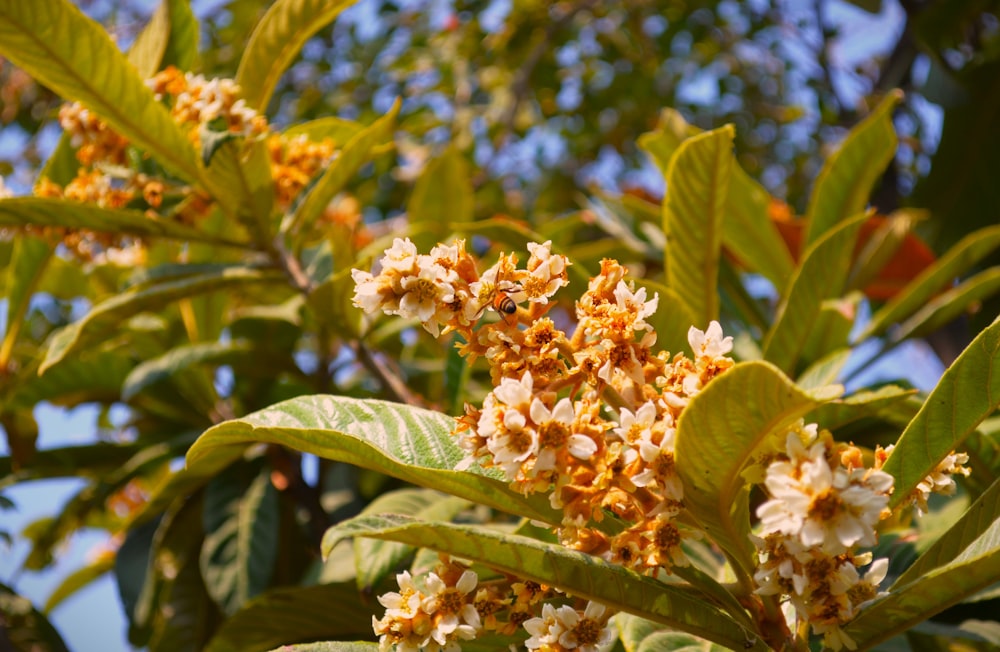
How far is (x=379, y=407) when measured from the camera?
988 mm

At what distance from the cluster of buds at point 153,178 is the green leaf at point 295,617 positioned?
2.09 ft

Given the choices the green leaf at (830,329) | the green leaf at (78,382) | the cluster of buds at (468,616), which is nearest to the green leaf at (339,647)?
the cluster of buds at (468,616)

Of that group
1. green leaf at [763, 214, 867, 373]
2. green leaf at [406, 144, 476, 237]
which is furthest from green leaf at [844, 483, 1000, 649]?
green leaf at [406, 144, 476, 237]

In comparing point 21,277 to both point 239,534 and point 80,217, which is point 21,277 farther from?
point 239,534

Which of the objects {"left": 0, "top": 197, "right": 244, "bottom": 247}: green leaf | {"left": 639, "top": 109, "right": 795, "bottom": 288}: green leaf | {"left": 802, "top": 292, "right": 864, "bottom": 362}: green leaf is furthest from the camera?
{"left": 639, "top": 109, "right": 795, "bottom": 288}: green leaf

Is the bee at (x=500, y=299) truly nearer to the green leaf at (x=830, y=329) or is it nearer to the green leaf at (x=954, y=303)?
the green leaf at (x=830, y=329)

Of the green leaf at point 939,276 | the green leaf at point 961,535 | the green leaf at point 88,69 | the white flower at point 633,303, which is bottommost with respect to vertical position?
the green leaf at point 939,276

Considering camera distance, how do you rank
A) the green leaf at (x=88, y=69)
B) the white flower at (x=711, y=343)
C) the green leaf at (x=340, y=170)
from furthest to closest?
the green leaf at (x=340, y=170) < the green leaf at (x=88, y=69) < the white flower at (x=711, y=343)

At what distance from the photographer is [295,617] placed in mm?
1384

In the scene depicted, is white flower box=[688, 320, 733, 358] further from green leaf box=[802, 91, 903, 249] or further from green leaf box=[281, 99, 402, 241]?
green leaf box=[802, 91, 903, 249]

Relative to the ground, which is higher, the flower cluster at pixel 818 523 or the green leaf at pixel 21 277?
the green leaf at pixel 21 277

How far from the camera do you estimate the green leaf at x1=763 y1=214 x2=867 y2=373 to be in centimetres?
152

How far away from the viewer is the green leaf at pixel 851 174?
181 centimetres

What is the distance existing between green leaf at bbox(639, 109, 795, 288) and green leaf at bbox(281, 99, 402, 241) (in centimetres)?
60
